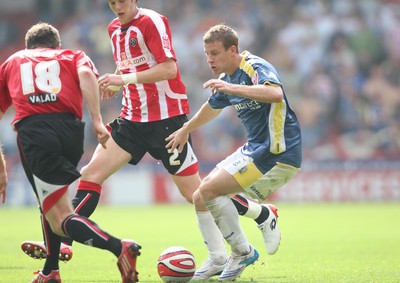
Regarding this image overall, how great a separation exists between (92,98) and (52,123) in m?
0.38

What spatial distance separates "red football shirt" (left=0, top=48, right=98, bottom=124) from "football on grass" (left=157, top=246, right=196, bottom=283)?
1516 millimetres

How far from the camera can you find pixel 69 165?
622 cm

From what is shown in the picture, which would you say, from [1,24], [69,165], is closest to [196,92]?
[1,24]

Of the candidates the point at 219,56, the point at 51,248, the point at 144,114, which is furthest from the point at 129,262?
the point at 144,114

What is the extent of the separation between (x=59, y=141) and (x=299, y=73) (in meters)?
16.7

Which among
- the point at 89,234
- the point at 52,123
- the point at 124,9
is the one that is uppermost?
the point at 124,9

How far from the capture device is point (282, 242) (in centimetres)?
1127

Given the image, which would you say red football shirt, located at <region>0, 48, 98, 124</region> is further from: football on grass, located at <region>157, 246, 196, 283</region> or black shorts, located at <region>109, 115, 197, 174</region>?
black shorts, located at <region>109, 115, 197, 174</region>

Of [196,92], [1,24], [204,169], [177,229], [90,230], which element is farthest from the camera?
[1,24]

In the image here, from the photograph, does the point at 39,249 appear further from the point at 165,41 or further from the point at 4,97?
the point at 165,41

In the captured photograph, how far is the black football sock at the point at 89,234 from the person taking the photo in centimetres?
581

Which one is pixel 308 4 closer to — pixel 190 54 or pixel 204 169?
pixel 190 54

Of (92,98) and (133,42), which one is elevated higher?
(133,42)

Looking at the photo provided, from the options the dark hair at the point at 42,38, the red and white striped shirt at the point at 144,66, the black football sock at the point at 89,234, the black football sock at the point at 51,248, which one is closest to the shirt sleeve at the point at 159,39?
the red and white striped shirt at the point at 144,66
